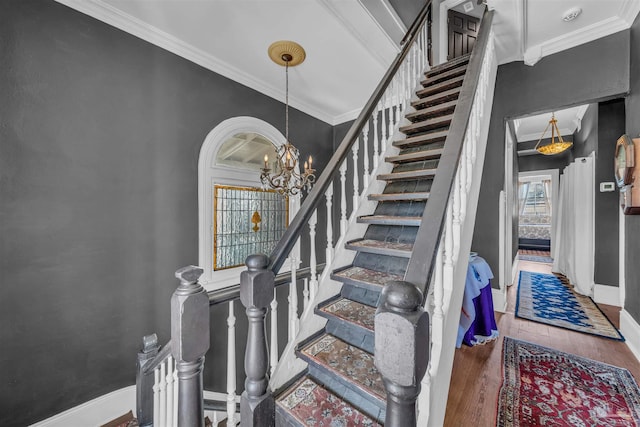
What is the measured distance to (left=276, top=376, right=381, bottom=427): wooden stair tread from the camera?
104cm

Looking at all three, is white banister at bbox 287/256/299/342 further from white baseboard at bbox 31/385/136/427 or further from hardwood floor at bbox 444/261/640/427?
white baseboard at bbox 31/385/136/427

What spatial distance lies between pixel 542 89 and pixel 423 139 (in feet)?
6.29

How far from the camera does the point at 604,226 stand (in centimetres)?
346

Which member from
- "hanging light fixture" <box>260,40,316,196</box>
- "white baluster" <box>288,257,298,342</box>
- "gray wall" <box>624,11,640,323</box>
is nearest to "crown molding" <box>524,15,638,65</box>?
"gray wall" <box>624,11,640,323</box>

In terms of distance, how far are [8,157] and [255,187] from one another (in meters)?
1.89

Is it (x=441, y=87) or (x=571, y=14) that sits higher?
(x=571, y=14)

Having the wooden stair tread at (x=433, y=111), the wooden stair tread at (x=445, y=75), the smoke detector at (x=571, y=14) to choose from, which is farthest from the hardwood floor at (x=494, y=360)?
the smoke detector at (x=571, y=14)

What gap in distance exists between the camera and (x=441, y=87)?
8.63 feet

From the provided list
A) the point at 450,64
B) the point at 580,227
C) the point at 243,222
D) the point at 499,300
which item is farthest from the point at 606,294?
the point at 243,222

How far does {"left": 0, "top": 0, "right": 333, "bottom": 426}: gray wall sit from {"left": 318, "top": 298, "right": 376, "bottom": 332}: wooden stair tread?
1.59m

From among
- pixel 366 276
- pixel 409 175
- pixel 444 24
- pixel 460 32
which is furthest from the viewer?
pixel 460 32

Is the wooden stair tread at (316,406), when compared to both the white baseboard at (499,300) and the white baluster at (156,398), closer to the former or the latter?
the white baluster at (156,398)

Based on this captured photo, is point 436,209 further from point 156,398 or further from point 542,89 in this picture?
point 542,89

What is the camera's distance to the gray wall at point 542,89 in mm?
2441
